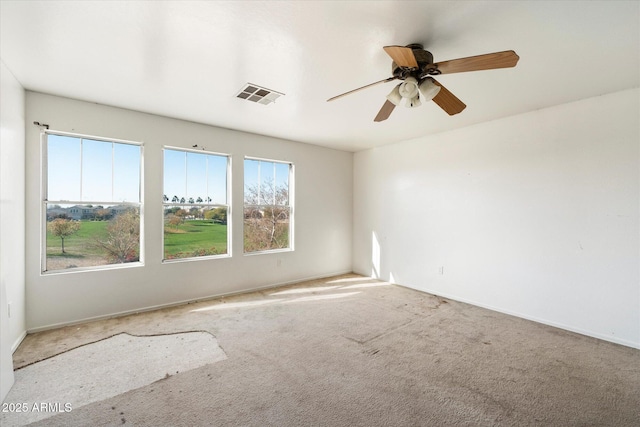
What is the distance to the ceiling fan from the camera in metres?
1.79

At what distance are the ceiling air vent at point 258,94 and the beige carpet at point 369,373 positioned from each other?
2.61 metres

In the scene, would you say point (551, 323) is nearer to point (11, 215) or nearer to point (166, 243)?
point (166, 243)

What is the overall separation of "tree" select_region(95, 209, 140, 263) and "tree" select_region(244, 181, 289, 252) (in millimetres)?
1521

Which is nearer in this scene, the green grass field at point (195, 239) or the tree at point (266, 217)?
the green grass field at point (195, 239)

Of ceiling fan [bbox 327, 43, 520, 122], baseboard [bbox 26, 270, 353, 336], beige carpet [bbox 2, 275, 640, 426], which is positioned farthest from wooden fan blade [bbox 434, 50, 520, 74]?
baseboard [bbox 26, 270, 353, 336]

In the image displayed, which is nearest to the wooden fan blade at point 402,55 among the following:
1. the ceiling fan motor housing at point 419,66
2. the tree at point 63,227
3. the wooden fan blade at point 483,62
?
the ceiling fan motor housing at point 419,66

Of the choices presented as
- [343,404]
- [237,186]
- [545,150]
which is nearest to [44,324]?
[237,186]

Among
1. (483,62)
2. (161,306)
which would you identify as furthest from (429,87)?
(161,306)

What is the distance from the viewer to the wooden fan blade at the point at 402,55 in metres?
1.75

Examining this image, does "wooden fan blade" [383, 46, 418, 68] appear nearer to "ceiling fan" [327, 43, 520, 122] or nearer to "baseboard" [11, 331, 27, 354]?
"ceiling fan" [327, 43, 520, 122]

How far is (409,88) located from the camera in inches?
85.7

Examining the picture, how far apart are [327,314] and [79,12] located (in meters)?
3.59

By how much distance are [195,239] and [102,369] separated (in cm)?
203

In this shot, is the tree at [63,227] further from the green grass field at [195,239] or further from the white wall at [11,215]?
the green grass field at [195,239]
